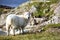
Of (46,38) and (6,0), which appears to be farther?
(6,0)

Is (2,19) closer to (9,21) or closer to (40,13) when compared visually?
(40,13)

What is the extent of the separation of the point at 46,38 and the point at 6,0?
264 feet

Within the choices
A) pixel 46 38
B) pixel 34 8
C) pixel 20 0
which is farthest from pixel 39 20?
pixel 20 0

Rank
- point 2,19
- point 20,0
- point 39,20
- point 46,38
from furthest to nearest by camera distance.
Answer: point 20,0, point 2,19, point 39,20, point 46,38

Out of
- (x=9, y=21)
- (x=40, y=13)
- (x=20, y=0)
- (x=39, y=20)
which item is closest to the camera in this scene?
(x=9, y=21)

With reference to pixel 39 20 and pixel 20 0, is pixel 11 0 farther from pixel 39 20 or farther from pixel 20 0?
pixel 39 20

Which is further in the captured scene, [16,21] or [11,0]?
[11,0]

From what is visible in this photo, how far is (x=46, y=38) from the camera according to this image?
17984mm

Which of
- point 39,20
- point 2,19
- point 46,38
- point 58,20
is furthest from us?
point 2,19

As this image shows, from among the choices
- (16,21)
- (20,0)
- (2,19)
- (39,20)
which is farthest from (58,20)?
(20,0)

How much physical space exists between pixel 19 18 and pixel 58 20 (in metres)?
15.6

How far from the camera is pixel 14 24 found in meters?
22.5

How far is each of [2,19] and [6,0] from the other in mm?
43066

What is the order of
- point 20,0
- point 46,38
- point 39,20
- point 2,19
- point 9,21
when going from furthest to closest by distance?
point 20,0 → point 2,19 → point 39,20 → point 9,21 → point 46,38
